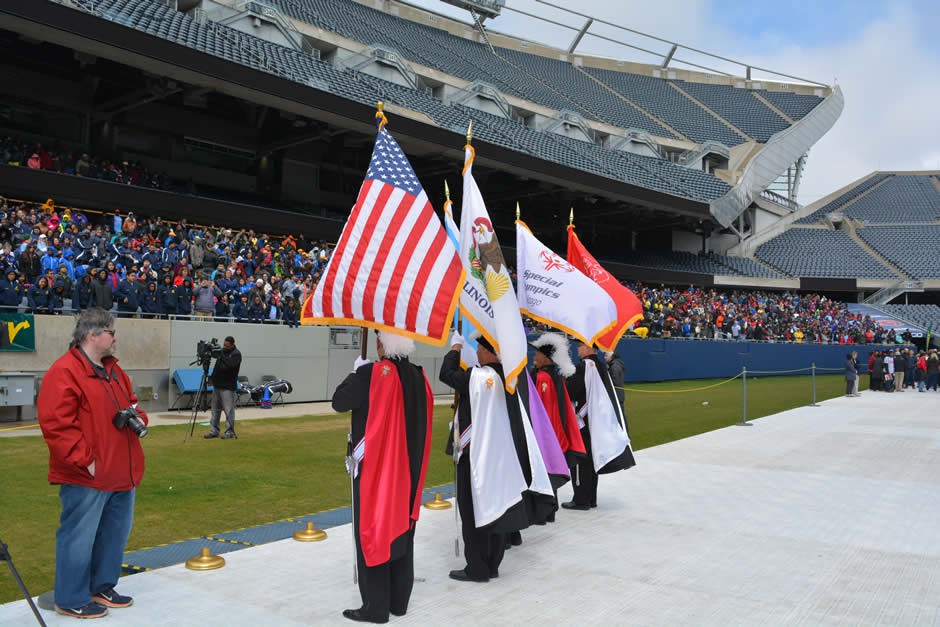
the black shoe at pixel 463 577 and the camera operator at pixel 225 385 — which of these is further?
the camera operator at pixel 225 385

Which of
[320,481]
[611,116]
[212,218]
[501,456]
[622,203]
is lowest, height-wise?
[320,481]

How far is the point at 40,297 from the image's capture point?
48.0ft

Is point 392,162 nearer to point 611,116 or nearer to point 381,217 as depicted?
point 381,217

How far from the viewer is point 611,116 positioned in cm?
5744

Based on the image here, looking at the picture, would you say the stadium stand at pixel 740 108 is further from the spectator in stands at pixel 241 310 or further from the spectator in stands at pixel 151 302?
the spectator in stands at pixel 151 302

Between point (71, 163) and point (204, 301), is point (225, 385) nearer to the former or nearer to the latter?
point (204, 301)

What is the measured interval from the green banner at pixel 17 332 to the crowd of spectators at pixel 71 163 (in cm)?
848

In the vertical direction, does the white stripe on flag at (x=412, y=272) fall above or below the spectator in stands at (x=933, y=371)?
above

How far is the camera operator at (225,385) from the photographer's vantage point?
43.1 feet

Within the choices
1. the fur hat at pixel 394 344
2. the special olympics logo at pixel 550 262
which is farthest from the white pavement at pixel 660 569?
the special olympics logo at pixel 550 262

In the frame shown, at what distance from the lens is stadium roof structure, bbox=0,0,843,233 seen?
2348cm

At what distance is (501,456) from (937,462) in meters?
9.59

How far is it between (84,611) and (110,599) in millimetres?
205

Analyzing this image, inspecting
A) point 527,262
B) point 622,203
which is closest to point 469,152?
point 527,262
